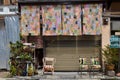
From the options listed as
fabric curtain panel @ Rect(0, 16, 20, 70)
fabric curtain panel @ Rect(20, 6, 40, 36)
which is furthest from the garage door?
fabric curtain panel @ Rect(0, 16, 20, 70)

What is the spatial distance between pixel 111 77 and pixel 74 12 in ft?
14.6

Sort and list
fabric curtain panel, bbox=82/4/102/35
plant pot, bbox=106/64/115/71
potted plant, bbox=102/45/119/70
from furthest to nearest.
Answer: fabric curtain panel, bbox=82/4/102/35 → potted plant, bbox=102/45/119/70 → plant pot, bbox=106/64/115/71

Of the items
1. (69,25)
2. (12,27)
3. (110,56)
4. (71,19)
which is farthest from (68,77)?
(12,27)

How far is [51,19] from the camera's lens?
62.3ft

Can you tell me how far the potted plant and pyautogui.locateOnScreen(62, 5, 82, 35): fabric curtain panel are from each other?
194cm

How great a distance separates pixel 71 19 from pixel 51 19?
1183 millimetres

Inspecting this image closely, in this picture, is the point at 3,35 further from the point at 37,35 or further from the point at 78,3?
the point at 78,3

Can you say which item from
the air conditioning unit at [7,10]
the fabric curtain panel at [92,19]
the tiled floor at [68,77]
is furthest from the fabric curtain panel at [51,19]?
the tiled floor at [68,77]

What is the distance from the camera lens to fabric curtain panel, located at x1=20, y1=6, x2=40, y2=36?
19.0m

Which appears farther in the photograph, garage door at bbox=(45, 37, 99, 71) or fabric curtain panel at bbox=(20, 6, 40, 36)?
garage door at bbox=(45, 37, 99, 71)

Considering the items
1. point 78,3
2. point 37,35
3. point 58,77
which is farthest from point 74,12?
point 58,77

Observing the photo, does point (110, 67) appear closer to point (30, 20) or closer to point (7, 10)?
point (30, 20)

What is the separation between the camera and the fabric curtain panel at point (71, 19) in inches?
744

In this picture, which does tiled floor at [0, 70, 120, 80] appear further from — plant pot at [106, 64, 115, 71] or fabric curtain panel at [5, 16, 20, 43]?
fabric curtain panel at [5, 16, 20, 43]
